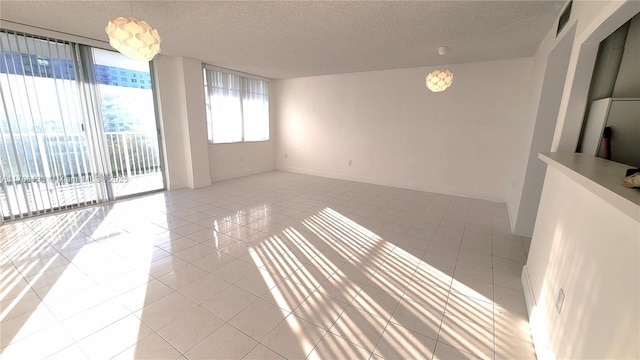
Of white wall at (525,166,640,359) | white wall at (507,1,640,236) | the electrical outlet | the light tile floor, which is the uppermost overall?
white wall at (507,1,640,236)

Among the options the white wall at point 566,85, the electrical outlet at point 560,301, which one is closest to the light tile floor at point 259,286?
the electrical outlet at point 560,301

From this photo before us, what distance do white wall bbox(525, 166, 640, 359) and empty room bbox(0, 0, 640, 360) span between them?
12mm

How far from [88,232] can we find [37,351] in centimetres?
197

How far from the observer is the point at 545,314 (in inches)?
62.1

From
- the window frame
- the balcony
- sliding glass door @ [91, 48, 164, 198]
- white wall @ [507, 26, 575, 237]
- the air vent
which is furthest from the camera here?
the window frame

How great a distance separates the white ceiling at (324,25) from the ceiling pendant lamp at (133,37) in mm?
648

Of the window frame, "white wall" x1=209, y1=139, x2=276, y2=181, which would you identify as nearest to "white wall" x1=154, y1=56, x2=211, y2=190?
the window frame

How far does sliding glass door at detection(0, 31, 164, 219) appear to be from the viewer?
3.19 m

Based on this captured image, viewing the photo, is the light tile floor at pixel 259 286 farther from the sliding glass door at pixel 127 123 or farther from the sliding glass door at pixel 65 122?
the sliding glass door at pixel 127 123

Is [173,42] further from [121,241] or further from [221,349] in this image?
[221,349]

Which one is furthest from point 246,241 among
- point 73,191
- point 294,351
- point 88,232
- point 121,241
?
point 73,191

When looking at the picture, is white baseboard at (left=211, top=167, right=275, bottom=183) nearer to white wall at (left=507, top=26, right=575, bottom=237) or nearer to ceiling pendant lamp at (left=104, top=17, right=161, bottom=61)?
ceiling pendant lamp at (left=104, top=17, right=161, bottom=61)

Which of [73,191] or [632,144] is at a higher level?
[632,144]

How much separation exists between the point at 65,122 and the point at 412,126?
572 centimetres
